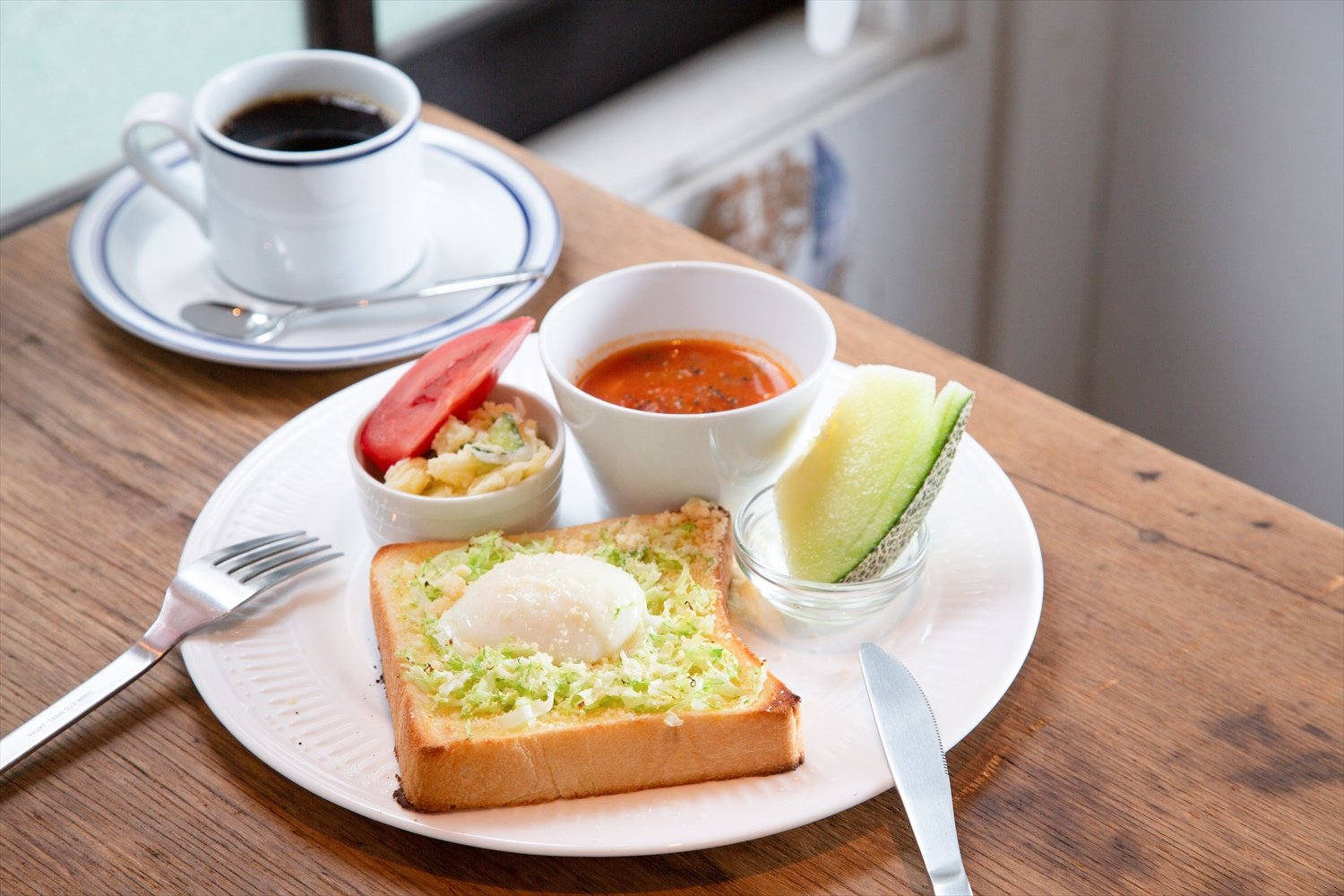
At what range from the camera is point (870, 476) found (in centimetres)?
109

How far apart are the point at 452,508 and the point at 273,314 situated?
1.64 ft

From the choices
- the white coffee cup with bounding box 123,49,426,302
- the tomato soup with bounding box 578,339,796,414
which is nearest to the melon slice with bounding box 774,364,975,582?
the tomato soup with bounding box 578,339,796,414

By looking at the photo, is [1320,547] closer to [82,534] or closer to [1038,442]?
[1038,442]

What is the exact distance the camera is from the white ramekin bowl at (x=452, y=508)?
112 centimetres

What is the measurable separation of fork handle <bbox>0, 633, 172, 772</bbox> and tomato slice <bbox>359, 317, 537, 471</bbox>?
0.25m

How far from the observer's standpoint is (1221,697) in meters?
1.06

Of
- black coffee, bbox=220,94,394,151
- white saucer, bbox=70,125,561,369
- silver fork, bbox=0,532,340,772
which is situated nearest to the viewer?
silver fork, bbox=0,532,340,772

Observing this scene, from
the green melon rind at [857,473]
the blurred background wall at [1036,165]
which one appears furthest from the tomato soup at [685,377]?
the blurred background wall at [1036,165]

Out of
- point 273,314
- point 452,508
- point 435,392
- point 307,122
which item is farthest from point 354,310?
point 452,508

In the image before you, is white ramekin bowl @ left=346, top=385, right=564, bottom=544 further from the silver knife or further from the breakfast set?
the silver knife

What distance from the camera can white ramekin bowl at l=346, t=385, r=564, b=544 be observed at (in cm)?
112

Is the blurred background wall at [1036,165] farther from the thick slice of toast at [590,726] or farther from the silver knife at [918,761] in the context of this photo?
the silver knife at [918,761]

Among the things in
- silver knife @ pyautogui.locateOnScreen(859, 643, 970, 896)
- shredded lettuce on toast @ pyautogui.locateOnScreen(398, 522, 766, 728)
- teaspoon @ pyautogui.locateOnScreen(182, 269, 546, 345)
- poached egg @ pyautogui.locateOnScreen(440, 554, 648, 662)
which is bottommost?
silver knife @ pyautogui.locateOnScreen(859, 643, 970, 896)

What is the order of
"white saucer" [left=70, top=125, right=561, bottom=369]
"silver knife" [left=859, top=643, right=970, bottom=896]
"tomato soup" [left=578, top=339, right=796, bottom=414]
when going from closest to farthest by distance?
1. "silver knife" [left=859, top=643, right=970, bottom=896]
2. "tomato soup" [left=578, top=339, right=796, bottom=414]
3. "white saucer" [left=70, top=125, right=561, bottom=369]
